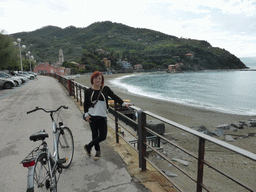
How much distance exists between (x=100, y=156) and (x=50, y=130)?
8.40 ft

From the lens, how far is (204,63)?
186 metres

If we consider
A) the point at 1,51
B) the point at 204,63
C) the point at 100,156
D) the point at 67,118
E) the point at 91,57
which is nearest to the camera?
the point at 100,156

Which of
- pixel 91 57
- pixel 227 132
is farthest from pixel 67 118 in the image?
pixel 91 57

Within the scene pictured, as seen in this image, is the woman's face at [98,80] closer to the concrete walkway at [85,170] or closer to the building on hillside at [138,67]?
A: the concrete walkway at [85,170]

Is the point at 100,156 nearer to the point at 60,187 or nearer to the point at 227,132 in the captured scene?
the point at 60,187

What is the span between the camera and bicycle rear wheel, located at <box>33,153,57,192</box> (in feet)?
6.58

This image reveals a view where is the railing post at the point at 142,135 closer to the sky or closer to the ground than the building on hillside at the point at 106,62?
closer to the ground

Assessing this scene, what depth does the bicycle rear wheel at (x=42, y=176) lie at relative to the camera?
2.00 meters

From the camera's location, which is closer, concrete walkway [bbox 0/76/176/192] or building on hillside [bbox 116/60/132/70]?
concrete walkway [bbox 0/76/176/192]

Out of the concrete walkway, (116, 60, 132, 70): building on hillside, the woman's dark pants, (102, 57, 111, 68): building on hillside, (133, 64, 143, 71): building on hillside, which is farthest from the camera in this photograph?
(133, 64, 143, 71): building on hillside

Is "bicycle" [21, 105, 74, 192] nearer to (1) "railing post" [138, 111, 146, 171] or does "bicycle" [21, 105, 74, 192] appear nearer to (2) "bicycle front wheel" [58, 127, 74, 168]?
(2) "bicycle front wheel" [58, 127, 74, 168]

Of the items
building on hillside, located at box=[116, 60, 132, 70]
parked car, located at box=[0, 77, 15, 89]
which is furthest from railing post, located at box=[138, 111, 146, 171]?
building on hillside, located at box=[116, 60, 132, 70]

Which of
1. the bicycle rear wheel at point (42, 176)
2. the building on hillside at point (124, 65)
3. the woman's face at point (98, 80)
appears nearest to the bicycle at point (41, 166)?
the bicycle rear wheel at point (42, 176)

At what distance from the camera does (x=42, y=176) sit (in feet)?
7.04
